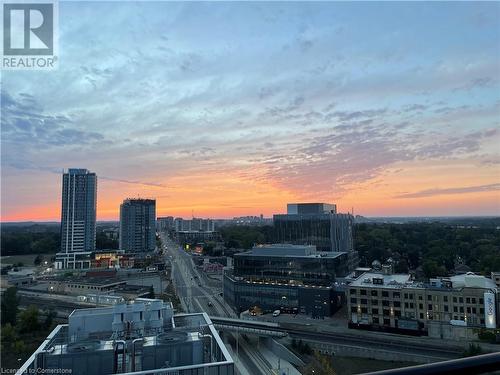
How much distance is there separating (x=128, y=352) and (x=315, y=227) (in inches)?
612

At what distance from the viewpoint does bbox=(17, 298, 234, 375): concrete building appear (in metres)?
3.44

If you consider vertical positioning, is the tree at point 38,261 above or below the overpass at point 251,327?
above

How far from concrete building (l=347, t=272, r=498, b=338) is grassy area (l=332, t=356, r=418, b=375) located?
2.48m

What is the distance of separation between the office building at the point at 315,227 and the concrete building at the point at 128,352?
14.4m

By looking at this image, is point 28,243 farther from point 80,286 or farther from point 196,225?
point 196,225

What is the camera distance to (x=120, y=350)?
145 inches

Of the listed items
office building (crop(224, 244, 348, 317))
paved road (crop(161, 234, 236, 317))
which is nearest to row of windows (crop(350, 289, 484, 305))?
office building (crop(224, 244, 348, 317))

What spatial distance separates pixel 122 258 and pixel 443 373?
Answer: 28.1m

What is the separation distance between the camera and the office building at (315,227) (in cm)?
1828

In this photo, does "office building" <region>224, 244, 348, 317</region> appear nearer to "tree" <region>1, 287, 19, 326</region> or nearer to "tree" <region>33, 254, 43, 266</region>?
"tree" <region>1, 287, 19, 326</region>

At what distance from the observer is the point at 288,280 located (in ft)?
45.5

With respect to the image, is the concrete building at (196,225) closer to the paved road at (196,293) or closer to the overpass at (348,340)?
the paved road at (196,293)

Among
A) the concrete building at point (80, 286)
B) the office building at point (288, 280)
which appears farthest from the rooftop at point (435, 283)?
the concrete building at point (80, 286)

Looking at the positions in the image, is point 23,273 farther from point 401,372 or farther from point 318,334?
point 401,372
